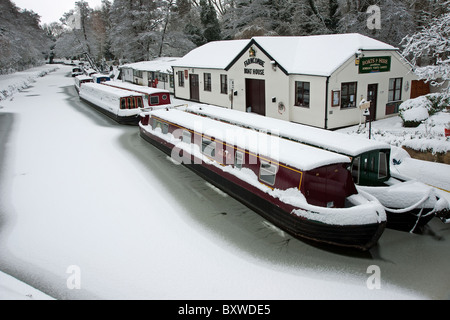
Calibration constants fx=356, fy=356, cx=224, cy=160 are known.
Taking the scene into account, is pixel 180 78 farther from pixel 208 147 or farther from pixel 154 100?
pixel 208 147

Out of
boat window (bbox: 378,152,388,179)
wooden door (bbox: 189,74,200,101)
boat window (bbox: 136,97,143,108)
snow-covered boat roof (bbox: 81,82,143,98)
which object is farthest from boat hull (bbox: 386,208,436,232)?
wooden door (bbox: 189,74,200,101)

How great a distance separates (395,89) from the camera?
20.2 metres

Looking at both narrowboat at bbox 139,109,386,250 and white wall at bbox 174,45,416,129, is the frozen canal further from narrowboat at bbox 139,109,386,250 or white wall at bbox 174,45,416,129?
white wall at bbox 174,45,416,129

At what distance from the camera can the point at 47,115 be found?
85.5ft

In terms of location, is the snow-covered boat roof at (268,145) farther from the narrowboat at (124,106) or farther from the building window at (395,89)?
the building window at (395,89)

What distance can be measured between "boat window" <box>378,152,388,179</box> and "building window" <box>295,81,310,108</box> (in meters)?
8.91

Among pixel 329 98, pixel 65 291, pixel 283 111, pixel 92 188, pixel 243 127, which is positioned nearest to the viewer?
pixel 65 291

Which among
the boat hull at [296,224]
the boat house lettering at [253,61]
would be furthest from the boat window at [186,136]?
the boat house lettering at [253,61]

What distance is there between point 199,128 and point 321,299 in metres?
7.65

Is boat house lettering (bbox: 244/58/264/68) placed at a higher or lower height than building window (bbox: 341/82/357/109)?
higher

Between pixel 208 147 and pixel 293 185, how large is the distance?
4.41m

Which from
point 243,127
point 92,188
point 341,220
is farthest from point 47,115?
point 341,220

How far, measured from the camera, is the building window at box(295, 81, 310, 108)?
18.2 metres
